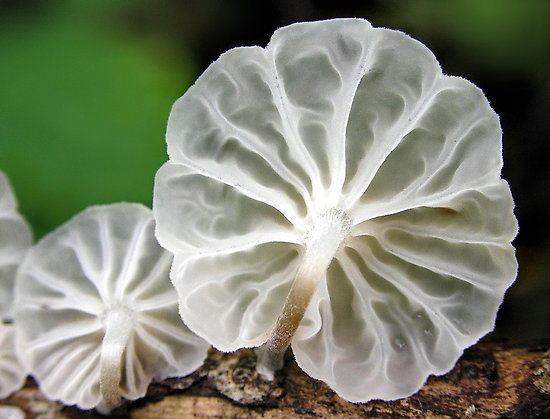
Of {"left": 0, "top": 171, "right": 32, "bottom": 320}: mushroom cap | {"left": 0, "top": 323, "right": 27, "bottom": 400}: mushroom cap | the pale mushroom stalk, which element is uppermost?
the pale mushroom stalk

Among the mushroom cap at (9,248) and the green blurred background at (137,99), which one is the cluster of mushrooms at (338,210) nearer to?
the mushroom cap at (9,248)

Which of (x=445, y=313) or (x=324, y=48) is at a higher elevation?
(x=324, y=48)

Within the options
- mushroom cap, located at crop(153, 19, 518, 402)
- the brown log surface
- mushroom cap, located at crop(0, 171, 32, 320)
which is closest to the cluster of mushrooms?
mushroom cap, located at crop(153, 19, 518, 402)

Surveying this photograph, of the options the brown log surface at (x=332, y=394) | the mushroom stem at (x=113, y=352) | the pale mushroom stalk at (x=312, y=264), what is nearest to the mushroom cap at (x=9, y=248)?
the brown log surface at (x=332, y=394)

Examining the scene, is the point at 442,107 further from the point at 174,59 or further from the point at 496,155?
the point at 174,59

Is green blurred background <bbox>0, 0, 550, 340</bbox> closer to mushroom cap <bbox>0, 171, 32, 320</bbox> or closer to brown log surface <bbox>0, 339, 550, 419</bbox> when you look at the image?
mushroom cap <bbox>0, 171, 32, 320</bbox>

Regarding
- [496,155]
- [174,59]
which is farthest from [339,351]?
[174,59]

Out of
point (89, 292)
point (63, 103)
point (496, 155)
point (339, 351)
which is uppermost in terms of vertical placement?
point (496, 155)

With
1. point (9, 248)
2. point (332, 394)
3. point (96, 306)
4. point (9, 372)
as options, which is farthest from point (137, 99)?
point (332, 394)
